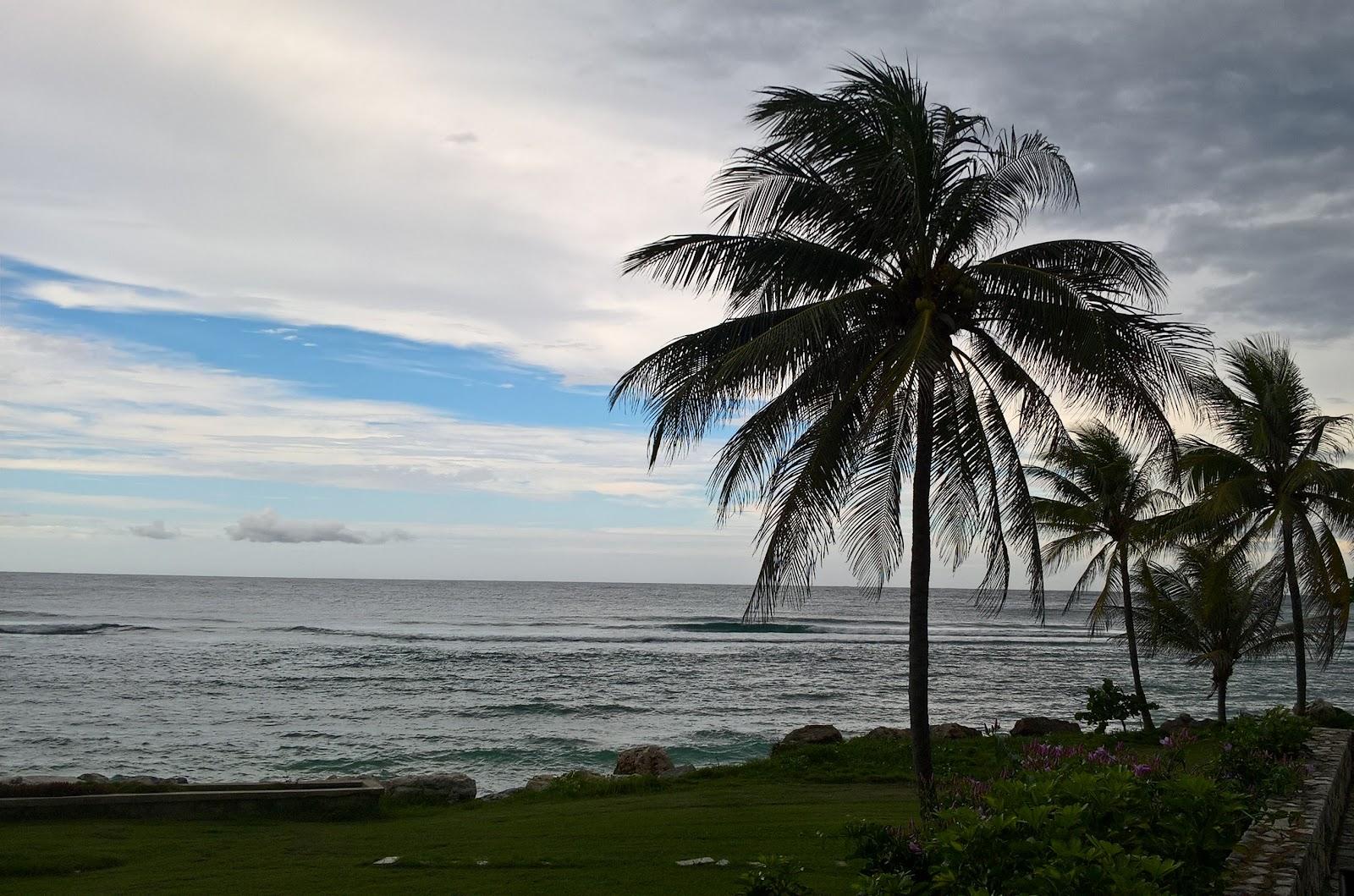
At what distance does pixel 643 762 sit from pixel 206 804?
26.0 ft

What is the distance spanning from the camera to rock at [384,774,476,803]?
13.0 meters

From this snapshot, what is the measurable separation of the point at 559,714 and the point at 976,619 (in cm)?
7063

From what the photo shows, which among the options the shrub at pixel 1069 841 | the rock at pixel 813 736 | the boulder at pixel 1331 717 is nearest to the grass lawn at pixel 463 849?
the shrub at pixel 1069 841

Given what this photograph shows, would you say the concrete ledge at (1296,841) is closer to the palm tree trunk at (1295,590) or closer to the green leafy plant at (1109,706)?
the palm tree trunk at (1295,590)

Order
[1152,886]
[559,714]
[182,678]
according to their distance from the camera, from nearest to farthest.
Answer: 1. [1152,886]
2. [559,714]
3. [182,678]

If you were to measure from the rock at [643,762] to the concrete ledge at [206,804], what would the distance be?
6.10 m

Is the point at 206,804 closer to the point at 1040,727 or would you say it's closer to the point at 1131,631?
the point at 1040,727

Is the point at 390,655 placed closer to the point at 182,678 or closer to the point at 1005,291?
the point at 182,678

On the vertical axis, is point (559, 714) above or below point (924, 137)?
below

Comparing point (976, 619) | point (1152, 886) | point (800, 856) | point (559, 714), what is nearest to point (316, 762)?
point (559, 714)

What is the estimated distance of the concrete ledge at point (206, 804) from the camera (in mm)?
10391

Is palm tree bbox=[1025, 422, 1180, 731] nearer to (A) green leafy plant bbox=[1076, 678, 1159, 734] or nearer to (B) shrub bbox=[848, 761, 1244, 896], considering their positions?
(A) green leafy plant bbox=[1076, 678, 1159, 734]

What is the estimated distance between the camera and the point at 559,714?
89.6 ft

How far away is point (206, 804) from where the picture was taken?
10.8 metres
